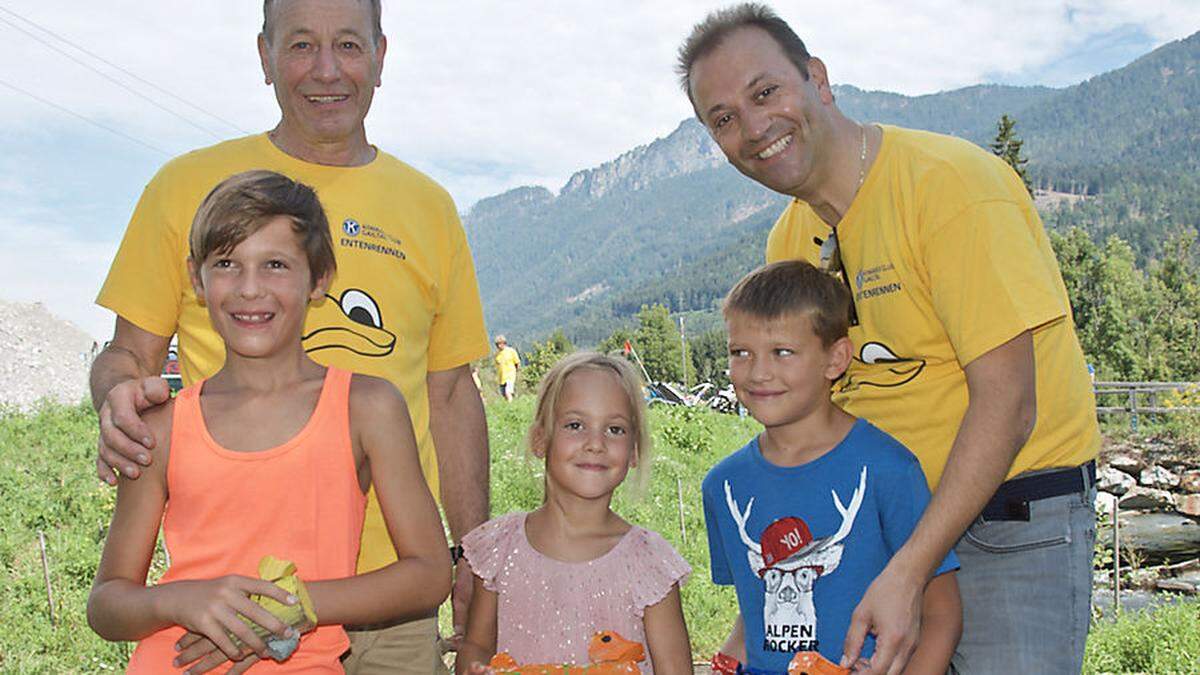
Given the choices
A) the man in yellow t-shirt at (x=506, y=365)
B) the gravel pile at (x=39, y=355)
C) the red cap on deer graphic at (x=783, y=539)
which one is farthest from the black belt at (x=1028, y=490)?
the gravel pile at (x=39, y=355)

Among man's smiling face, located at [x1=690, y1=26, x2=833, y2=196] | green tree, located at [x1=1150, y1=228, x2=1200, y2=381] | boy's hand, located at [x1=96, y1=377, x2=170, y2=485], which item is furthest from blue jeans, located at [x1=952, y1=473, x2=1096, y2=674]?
green tree, located at [x1=1150, y1=228, x2=1200, y2=381]

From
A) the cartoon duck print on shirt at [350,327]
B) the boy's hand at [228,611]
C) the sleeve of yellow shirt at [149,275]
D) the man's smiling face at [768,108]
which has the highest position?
the man's smiling face at [768,108]

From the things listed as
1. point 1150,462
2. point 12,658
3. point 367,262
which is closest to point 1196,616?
point 367,262

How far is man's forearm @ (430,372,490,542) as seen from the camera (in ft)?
10.2

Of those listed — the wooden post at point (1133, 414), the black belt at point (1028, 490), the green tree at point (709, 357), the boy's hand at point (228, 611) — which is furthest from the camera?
the green tree at point (709, 357)

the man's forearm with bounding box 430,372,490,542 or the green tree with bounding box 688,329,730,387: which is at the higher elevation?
the green tree with bounding box 688,329,730,387

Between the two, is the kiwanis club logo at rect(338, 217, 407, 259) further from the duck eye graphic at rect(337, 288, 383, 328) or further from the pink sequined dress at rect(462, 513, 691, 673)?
the pink sequined dress at rect(462, 513, 691, 673)

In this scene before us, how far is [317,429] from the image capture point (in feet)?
6.89

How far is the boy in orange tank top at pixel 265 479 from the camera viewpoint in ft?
6.61

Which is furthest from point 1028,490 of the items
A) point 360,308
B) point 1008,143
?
point 1008,143

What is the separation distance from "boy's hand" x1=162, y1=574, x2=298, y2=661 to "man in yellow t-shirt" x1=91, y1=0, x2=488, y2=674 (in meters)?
0.66

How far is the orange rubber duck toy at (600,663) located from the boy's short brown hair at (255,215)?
1.13 metres

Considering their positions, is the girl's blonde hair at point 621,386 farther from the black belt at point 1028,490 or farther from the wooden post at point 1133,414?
the wooden post at point 1133,414

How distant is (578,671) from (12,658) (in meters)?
6.07
